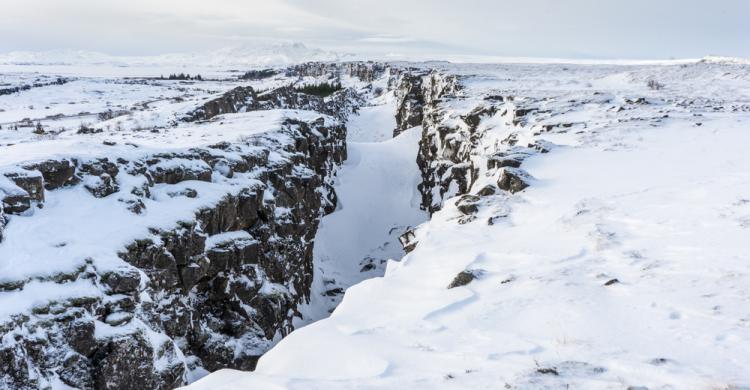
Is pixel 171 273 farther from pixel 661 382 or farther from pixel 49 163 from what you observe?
pixel 661 382

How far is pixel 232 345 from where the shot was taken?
68.2 feet

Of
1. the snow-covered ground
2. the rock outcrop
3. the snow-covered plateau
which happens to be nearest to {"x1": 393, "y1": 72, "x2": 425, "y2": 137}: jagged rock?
the snow-covered ground

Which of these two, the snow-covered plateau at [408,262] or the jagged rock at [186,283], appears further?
the jagged rock at [186,283]

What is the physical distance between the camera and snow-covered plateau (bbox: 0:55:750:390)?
7176 millimetres

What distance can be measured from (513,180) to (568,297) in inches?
388

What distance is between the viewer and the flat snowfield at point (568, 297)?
6.48 m

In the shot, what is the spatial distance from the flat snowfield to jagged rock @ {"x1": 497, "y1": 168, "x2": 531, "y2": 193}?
17.1 inches

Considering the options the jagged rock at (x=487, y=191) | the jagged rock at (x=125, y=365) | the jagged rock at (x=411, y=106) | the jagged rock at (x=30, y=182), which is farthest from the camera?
the jagged rock at (x=411, y=106)

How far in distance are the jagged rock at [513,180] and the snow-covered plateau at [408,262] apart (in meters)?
0.06

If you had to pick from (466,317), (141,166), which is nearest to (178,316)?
(141,166)

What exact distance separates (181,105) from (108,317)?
42.6 meters

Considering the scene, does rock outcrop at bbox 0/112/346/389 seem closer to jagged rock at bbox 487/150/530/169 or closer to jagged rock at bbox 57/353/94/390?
jagged rock at bbox 57/353/94/390

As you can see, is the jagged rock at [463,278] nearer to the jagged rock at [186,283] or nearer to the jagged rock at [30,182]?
the jagged rock at [186,283]

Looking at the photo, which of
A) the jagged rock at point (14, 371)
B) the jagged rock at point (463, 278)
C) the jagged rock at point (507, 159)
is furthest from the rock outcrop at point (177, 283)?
the jagged rock at point (507, 159)
